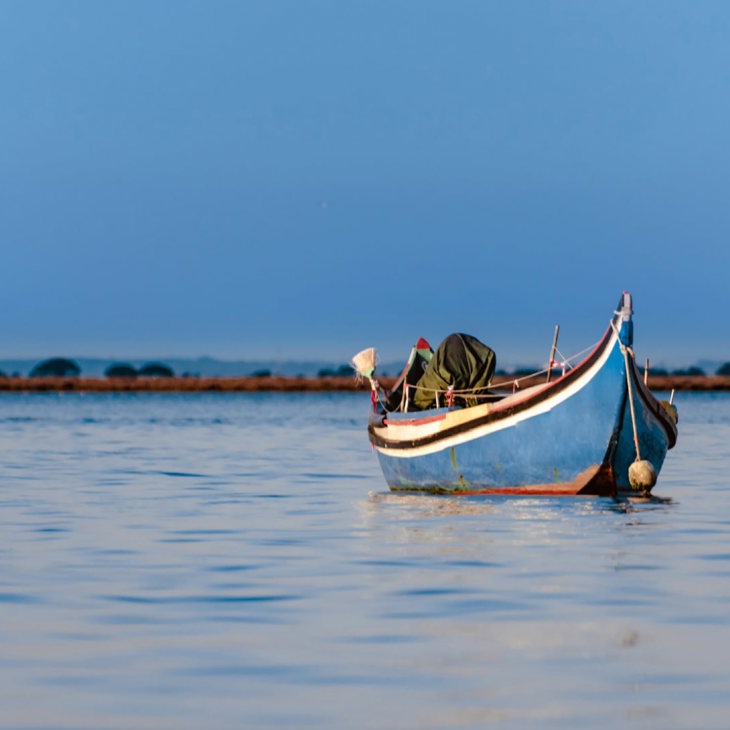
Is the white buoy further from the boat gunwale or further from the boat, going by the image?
the boat gunwale

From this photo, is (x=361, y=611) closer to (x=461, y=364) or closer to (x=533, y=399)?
(x=533, y=399)

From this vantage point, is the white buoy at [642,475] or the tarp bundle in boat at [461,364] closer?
the white buoy at [642,475]

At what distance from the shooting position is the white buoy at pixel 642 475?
78.3 ft

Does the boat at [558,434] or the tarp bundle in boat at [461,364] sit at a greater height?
the tarp bundle in boat at [461,364]

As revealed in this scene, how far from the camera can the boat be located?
77.4ft

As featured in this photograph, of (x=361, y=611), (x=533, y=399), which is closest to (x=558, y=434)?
(x=533, y=399)

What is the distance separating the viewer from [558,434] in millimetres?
24109

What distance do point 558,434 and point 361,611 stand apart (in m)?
11.1

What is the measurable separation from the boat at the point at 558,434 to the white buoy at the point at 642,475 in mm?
15

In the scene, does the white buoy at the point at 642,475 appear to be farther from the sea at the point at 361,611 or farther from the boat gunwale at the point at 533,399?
the boat gunwale at the point at 533,399

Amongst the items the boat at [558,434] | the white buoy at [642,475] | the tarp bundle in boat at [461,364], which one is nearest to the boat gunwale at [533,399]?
the boat at [558,434]

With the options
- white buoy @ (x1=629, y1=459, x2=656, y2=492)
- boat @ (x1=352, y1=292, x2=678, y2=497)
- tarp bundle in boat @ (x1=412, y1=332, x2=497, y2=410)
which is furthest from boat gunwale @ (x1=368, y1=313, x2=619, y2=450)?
white buoy @ (x1=629, y1=459, x2=656, y2=492)

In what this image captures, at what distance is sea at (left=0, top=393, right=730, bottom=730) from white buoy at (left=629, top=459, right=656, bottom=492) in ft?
1.11

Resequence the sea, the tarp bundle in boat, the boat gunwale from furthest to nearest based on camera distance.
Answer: the tarp bundle in boat < the boat gunwale < the sea
